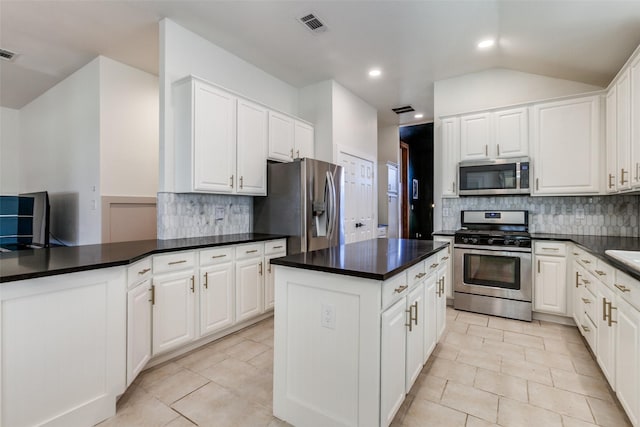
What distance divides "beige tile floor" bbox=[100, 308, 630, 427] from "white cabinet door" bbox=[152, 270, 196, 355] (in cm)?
21

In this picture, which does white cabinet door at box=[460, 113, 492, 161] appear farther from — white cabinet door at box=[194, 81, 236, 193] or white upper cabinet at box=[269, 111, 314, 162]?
white cabinet door at box=[194, 81, 236, 193]

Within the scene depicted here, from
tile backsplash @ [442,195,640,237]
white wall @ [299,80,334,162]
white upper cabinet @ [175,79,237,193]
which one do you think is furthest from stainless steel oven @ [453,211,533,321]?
white upper cabinet @ [175,79,237,193]

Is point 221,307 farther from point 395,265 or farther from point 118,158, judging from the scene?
point 118,158

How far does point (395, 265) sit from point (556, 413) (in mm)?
1411

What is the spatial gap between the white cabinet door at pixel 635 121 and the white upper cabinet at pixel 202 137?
3.59 meters

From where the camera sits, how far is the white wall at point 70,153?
12.5 ft

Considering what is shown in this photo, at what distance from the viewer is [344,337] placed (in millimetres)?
1575

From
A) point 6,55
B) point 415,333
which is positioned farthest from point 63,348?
point 6,55

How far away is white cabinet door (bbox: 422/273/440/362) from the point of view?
219 centimetres

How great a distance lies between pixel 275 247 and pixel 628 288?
9.30 feet

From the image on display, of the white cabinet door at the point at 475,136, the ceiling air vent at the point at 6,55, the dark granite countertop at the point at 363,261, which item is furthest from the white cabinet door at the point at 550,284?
the ceiling air vent at the point at 6,55

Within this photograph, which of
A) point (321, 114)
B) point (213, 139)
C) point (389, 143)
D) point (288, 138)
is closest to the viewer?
point (213, 139)

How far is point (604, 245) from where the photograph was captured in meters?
2.68

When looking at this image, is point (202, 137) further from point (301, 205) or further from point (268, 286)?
point (268, 286)
